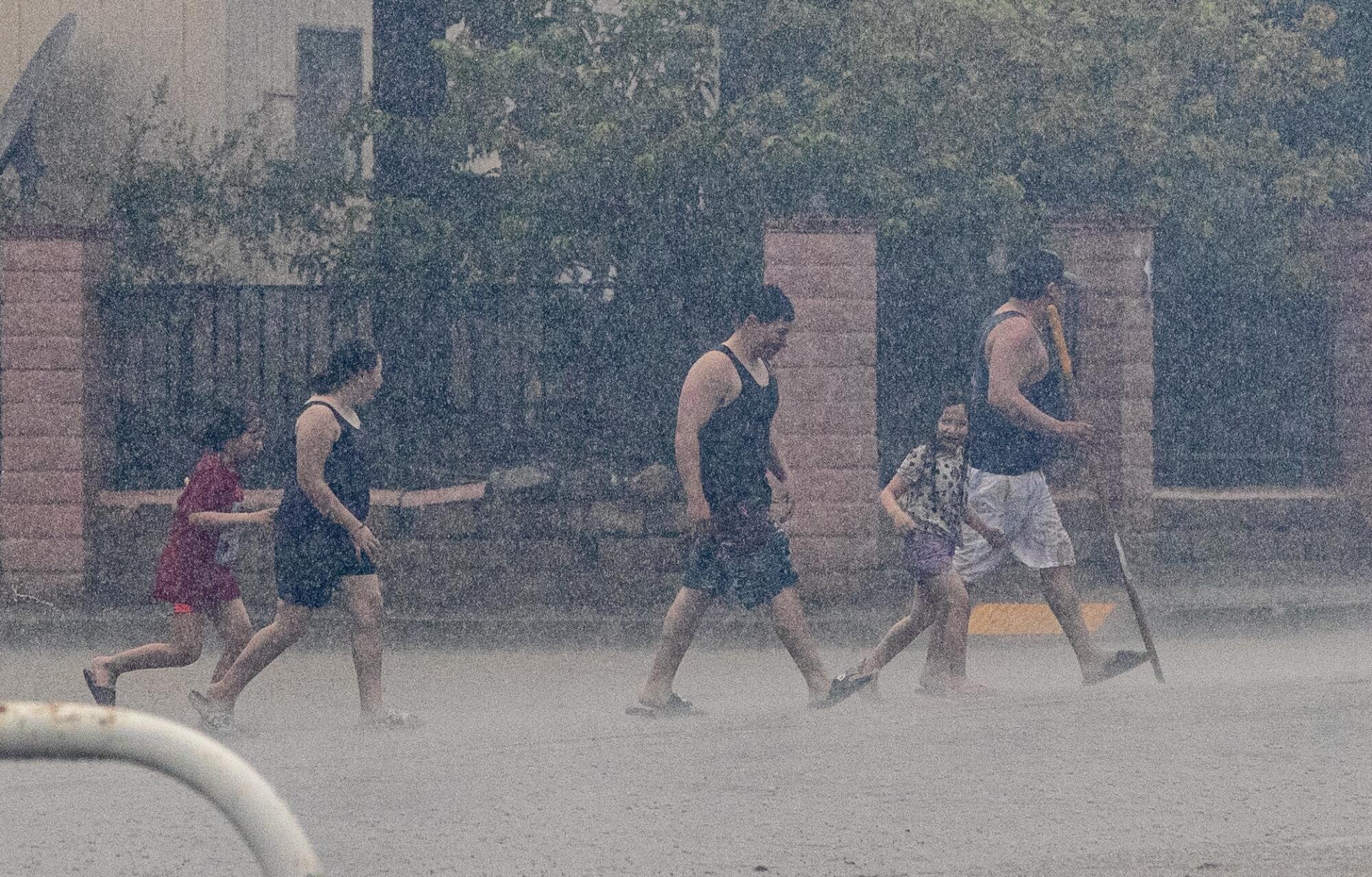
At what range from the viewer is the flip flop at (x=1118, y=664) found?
8.35 metres

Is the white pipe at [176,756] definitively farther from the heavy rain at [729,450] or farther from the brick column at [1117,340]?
the brick column at [1117,340]

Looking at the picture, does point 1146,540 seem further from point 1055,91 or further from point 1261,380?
point 1055,91

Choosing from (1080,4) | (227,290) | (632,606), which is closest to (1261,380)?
(1080,4)

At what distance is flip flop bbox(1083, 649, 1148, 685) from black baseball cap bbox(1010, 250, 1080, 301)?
1.60 metres

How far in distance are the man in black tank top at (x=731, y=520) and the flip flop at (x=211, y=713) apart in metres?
1.62

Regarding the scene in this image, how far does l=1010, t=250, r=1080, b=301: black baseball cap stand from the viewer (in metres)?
8.67

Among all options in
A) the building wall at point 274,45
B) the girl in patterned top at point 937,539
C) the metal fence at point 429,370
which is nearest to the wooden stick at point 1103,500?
the girl in patterned top at point 937,539

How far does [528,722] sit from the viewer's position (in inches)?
321

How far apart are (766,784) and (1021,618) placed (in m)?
5.36

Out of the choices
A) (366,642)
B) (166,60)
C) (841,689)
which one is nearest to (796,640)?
(841,689)

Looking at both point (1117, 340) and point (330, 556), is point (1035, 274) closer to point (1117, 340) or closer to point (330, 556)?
point (330, 556)

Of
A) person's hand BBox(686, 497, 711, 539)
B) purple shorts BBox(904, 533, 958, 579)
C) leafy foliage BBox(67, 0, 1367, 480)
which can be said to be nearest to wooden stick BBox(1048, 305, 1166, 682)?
purple shorts BBox(904, 533, 958, 579)

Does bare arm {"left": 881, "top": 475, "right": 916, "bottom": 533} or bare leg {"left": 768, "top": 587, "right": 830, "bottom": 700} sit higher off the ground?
bare arm {"left": 881, "top": 475, "right": 916, "bottom": 533}

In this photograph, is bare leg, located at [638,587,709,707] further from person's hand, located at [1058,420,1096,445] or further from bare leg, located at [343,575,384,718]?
person's hand, located at [1058,420,1096,445]
